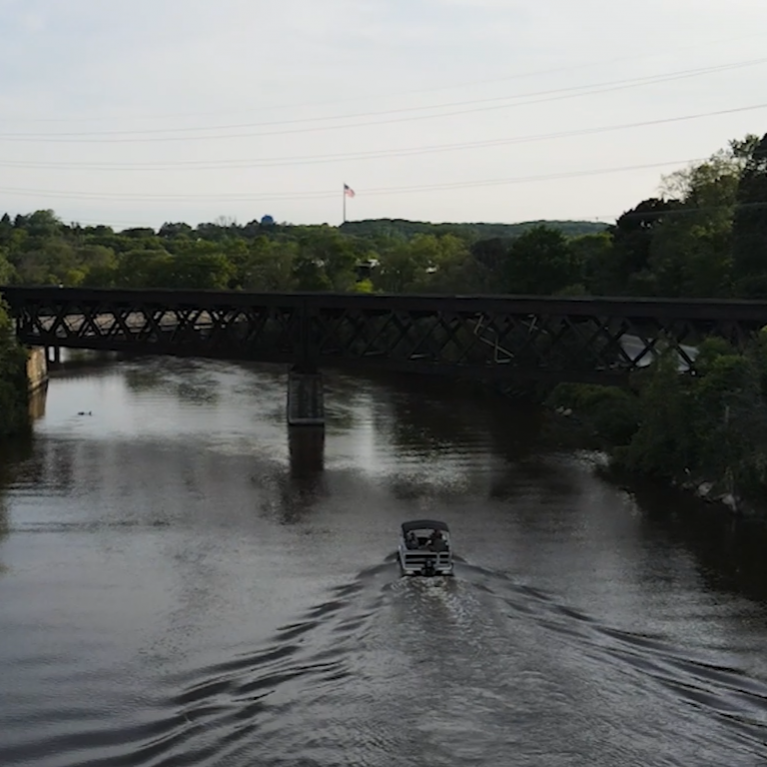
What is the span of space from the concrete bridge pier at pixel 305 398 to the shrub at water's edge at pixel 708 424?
18961 mm

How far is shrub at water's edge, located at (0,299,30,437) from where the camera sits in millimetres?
66188

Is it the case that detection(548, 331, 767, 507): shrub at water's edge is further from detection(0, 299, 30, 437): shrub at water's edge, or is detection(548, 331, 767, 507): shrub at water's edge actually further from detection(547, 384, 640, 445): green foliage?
detection(0, 299, 30, 437): shrub at water's edge

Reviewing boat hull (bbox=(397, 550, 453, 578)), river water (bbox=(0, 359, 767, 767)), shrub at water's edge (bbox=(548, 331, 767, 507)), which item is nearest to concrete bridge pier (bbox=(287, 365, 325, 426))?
river water (bbox=(0, 359, 767, 767))

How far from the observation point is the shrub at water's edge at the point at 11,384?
217ft

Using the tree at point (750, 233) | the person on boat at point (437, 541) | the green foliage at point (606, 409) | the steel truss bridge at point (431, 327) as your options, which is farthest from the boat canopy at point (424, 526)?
the tree at point (750, 233)

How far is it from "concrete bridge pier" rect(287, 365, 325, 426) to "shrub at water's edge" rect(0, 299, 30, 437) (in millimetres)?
16544

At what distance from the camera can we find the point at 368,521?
46.8 meters

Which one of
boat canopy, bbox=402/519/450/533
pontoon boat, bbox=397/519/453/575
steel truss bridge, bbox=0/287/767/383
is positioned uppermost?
steel truss bridge, bbox=0/287/767/383

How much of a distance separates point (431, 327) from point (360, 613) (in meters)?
40.9

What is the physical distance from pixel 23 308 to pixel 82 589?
48.1 m

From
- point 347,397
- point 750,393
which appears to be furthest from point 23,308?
point 750,393

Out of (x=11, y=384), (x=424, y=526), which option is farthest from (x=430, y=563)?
(x=11, y=384)

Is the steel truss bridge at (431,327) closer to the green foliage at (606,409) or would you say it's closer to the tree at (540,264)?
the green foliage at (606,409)

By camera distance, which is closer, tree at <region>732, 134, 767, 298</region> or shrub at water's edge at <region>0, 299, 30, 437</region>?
shrub at water's edge at <region>0, 299, 30, 437</region>
